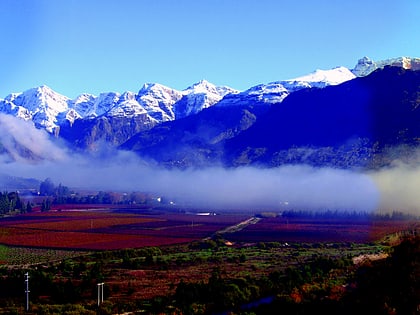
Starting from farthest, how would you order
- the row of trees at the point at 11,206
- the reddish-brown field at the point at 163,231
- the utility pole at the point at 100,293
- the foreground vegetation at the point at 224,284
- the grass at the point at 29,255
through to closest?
the row of trees at the point at 11,206, the reddish-brown field at the point at 163,231, the grass at the point at 29,255, the utility pole at the point at 100,293, the foreground vegetation at the point at 224,284

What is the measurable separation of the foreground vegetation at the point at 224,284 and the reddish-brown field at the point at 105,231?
15.7 m

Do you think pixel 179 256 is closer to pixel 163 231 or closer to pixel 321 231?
pixel 163 231

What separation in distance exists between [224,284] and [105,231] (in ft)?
205

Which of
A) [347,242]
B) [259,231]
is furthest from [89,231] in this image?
[347,242]

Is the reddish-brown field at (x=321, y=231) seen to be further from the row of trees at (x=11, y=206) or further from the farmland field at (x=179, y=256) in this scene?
the row of trees at (x=11, y=206)

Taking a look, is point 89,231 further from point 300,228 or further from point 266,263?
point 266,263

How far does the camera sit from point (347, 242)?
8525cm

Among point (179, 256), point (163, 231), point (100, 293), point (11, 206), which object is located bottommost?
point (100, 293)

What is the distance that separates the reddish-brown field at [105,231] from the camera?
87.6m

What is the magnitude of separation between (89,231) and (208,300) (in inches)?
Answer: 2607

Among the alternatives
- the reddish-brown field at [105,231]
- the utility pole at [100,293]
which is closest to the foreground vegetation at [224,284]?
the utility pole at [100,293]

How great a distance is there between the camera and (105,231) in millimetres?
106125

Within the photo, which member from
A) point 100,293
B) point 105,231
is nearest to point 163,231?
point 105,231

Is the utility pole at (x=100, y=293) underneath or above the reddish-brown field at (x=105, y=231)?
underneath
